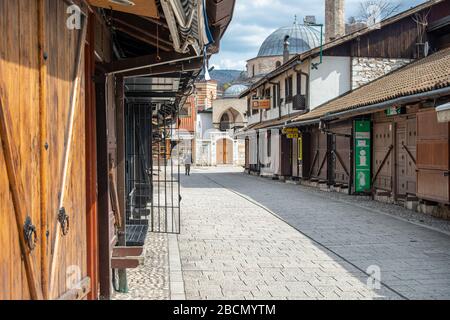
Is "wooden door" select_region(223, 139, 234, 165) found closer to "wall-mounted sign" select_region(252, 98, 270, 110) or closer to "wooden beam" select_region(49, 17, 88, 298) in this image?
"wall-mounted sign" select_region(252, 98, 270, 110)

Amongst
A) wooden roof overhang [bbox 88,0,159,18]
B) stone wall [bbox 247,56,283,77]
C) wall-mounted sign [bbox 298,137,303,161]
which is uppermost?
stone wall [bbox 247,56,283,77]

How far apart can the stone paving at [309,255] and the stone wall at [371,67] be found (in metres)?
10.9

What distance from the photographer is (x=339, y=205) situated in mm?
16359

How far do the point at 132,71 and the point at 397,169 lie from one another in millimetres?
11818

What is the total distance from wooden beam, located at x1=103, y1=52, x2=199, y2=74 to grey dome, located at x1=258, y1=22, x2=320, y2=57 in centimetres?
5171

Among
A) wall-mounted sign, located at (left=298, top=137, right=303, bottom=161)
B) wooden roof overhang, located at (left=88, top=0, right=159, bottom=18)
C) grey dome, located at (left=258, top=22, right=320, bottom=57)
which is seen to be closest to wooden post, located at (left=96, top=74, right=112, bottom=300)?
wooden roof overhang, located at (left=88, top=0, right=159, bottom=18)

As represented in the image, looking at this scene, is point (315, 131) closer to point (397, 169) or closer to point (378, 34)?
point (378, 34)

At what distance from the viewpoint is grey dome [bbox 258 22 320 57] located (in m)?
57.8

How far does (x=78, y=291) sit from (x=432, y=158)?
11.0m

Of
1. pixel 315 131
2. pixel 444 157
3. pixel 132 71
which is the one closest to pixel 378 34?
pixel 315 131

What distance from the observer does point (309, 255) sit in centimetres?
890

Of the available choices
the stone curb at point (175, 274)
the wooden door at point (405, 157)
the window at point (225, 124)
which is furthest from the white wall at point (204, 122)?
the stone curb at point (175, 274)

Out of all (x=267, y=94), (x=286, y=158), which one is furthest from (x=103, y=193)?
(x=267, y=94)

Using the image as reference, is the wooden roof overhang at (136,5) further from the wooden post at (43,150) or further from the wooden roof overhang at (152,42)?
the wooden post at (43,150)
